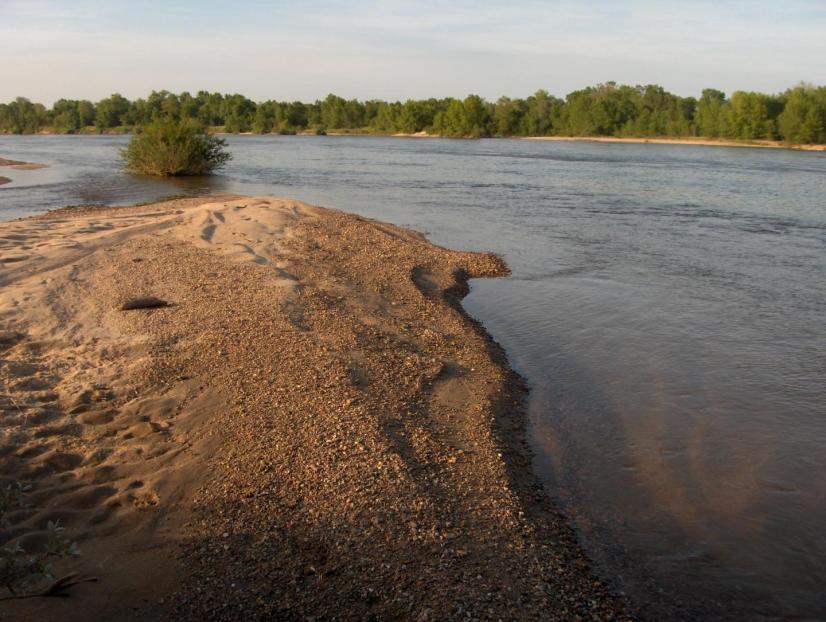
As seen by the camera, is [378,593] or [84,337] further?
[84,337]

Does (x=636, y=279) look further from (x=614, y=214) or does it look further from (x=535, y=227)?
(x=614, y=214)

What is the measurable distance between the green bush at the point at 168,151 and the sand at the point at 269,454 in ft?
81.1

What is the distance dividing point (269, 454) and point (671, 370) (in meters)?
6.27

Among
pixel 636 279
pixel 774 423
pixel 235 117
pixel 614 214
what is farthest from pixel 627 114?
pixel 774 423

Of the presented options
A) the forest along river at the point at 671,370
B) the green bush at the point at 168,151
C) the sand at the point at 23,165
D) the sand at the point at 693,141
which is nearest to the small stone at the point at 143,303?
the forest along river at the point at 671,370

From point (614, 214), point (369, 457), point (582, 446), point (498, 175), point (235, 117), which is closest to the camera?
point (369, 457)

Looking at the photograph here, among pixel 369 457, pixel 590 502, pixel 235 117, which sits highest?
pixel 235 117

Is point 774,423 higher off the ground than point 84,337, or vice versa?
point 84,337

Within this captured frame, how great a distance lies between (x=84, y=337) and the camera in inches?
343

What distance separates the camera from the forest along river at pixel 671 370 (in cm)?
573

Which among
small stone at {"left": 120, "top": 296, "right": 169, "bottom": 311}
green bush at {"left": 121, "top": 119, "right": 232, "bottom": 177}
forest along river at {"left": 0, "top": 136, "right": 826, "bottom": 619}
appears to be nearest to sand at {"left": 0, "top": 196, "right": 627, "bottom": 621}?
small stone at {"left": 120, "top": 296, "right": 169, "bottom": 311}

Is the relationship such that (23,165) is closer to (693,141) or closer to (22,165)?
(22,165)

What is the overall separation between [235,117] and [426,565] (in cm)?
13553

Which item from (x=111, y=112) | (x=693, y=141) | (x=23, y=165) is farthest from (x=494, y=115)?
(x=23, y=165)
